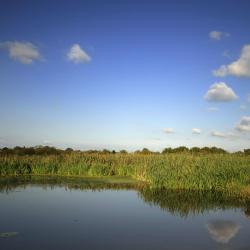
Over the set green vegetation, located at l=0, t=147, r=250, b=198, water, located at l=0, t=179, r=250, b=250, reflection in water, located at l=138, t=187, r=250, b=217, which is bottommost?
water, located at l=0, t=179, r=250, b=250

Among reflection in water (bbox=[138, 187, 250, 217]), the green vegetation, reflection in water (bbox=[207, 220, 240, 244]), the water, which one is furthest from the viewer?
the green vegetation

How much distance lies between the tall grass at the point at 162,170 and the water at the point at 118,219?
0.89m

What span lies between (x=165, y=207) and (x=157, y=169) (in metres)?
4.39

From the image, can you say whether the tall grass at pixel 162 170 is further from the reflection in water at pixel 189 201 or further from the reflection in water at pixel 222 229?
the reflection in water at pixel 222 229

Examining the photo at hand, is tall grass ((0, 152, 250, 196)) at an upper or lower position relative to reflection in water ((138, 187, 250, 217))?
upper

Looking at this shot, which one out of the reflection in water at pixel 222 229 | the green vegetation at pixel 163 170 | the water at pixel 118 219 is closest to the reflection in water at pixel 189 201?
the water at pixel 118 219

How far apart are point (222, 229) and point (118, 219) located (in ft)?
7.13

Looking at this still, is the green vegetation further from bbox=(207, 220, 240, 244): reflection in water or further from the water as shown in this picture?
bbox=(207, 220, 240, 244): reflection in water

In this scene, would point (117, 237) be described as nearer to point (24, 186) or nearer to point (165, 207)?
point (165, 207)

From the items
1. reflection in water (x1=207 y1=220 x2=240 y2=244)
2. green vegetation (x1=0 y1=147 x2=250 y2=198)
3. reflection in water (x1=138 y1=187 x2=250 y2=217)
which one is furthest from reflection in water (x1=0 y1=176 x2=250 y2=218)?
green vegetation (x1=0 y1=147 x2=250 y2=198)

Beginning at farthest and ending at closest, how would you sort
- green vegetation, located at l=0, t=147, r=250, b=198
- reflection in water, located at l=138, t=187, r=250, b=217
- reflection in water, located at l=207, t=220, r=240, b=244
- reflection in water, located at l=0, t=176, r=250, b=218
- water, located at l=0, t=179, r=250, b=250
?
1. green vegetation, located at l=0, t=147, r=250, b=198
2. reflection in water, located at l=0, t=176, r=250, b=218
3. reflection in water, located at l=138, t=187, r=250, b=217
4. reflection in water, located at l=207, t=220, r=240, b=244
5. water, located at l=0, t=179, r=250, b=250

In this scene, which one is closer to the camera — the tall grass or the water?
the water

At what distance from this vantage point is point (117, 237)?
661 centimetres

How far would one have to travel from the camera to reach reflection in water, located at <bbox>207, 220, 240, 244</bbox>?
22.1ft
